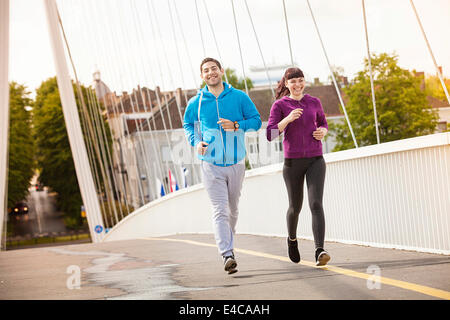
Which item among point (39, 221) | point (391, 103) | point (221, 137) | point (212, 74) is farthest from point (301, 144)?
point (39, 221)

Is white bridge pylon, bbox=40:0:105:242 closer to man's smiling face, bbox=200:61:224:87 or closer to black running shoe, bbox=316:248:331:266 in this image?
man's smiling face, bbox=200:61:224:87

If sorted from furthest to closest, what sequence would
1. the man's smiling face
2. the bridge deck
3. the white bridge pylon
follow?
the white bridge pylon, the man's smiling face, the bridge deck

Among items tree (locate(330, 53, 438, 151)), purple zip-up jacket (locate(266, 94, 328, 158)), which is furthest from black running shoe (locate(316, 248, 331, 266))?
tree (locate(330, 53, 438, 151))

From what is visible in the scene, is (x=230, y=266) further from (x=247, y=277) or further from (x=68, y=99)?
(x=68, y=99)

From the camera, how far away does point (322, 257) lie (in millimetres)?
5660

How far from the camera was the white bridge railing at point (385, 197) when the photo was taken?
20.0 feet

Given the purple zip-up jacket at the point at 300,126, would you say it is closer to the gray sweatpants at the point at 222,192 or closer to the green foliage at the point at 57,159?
the gray sweatpants at the point at 222,192

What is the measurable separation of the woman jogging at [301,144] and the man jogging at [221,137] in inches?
9.6

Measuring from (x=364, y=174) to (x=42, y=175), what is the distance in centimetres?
5152

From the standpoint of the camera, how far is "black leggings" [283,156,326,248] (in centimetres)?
575

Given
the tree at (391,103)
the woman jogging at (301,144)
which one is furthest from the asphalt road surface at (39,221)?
the woman jogging at (301,144)

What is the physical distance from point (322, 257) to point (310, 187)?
0.53 metres

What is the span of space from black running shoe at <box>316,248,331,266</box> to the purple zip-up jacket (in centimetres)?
72

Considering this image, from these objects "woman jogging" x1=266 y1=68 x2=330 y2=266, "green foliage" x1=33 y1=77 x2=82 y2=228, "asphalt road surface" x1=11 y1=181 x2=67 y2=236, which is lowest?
"asphalt road surface" x1=11 y1=181 x2=67 y2=236
